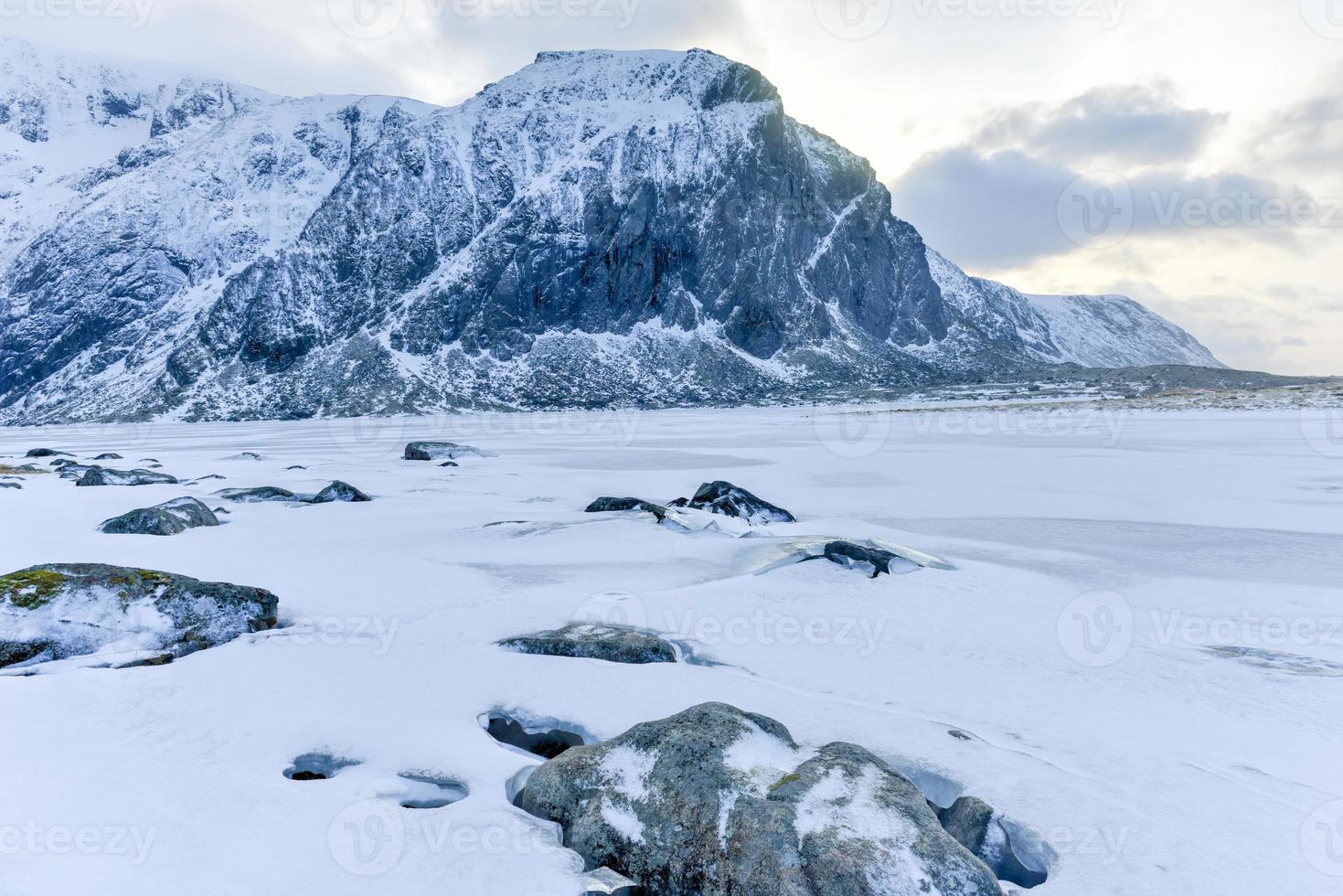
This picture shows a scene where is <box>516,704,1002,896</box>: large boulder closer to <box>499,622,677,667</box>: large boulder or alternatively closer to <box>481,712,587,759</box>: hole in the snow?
<box>481,712,587,759</box>: hole in the snow

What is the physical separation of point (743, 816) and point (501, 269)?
13666 cm

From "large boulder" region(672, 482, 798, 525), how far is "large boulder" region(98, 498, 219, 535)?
25.3ft

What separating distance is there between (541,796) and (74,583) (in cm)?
422

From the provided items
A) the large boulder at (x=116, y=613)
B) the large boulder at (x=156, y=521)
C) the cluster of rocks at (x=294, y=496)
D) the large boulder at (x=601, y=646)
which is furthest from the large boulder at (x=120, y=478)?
the large boulder at (x=601, y=646)

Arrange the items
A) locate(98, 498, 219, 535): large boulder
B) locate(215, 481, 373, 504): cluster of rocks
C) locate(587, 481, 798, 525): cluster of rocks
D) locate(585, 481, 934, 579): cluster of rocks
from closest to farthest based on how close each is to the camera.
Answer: locate(98, 498, 219, 535): large boulder < locate(585, 481, 934, 579): cluster of rocks < locate(587, 481, 798, 525): cluster of rocks < locate(215, 481, 373, 504): cluster of rocks

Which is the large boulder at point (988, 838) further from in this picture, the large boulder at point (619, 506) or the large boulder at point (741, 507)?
the large boulder at point (619, 506)

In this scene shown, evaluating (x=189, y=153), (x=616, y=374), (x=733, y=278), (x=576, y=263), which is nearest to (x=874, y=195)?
(x=733, y=278)

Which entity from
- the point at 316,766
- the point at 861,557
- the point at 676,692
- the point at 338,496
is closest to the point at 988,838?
the point at 676,692

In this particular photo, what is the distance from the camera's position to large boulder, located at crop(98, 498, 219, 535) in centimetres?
914

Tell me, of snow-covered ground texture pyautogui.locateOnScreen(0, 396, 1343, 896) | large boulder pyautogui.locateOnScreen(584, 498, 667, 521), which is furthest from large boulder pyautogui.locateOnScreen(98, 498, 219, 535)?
large boulder pyautogui.locateOnScreen(584, 498, 667, 521)

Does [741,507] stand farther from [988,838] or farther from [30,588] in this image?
[30,588]

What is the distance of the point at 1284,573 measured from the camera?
706cm

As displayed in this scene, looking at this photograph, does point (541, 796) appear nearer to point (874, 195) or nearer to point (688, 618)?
point (688, 618)

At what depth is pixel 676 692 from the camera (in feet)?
14.0
